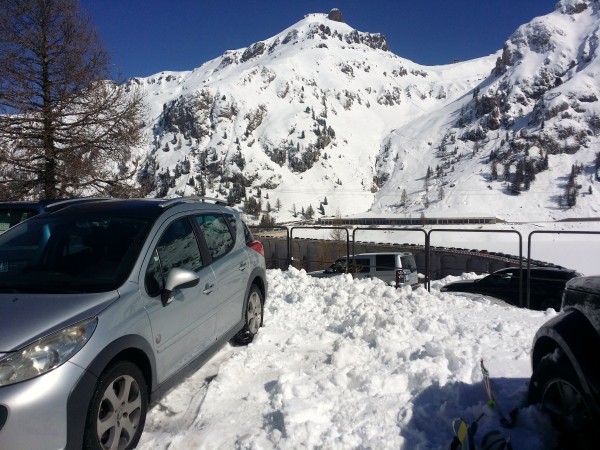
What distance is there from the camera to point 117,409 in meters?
3.18

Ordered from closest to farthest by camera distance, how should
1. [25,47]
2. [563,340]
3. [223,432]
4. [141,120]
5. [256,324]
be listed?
[563,340], [223,432], [256,324], [25,47], [141,120]

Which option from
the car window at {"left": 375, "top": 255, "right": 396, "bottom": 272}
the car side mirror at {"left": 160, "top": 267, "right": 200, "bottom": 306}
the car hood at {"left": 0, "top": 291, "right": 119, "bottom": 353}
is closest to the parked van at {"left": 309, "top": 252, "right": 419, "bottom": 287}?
the car window at {"left": 375, "top": 255, "right": 396, "bottom": 272}

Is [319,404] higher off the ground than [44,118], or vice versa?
[44,118]

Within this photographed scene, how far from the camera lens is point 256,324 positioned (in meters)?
6.05

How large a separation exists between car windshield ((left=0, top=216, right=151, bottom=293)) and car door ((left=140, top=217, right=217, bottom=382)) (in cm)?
22

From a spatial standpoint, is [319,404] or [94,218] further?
[94,218]

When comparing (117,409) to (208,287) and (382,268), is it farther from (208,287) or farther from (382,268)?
(382,268)

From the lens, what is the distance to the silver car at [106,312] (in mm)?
2717

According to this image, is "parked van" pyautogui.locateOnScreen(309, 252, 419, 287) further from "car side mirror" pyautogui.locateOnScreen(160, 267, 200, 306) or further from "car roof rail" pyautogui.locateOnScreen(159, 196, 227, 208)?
"car side mirror" pyautogui.locateOnScreen(160, 267, 200, 306)

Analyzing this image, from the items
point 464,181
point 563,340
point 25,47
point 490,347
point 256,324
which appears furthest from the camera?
point 464,181

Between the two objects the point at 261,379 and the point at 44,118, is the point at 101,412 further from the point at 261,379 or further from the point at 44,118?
the point at 44,118

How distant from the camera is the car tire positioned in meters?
5.73

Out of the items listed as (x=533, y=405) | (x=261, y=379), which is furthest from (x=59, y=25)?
(x=533, y=405)

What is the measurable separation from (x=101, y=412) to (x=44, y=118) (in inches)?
473
